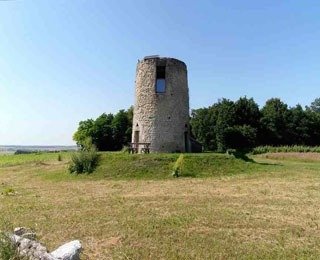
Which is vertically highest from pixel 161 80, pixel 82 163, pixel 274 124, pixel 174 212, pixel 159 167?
pixel 161 80

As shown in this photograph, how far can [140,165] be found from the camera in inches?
810

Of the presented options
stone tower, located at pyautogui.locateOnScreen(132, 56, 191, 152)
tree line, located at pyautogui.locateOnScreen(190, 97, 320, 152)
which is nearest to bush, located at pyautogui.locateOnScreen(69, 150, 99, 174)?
stone tower, located at pyautogui.locateOnScreen(132, 56, 191, 152)

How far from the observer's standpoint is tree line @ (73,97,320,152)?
51531 millimetres

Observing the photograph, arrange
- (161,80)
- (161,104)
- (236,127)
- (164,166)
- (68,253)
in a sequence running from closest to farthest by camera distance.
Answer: (68,253) → (164,166) → (161,104) → (161,80) → (236,127)

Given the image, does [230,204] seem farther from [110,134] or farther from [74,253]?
[110,134]

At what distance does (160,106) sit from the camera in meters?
25.4

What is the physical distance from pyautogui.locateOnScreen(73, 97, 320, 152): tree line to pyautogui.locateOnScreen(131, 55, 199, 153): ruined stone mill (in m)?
24.2

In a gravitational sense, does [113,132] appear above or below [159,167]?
above

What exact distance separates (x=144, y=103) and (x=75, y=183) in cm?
943

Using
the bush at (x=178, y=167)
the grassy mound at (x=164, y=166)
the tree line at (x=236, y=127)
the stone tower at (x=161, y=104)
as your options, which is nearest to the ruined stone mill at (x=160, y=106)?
the stone tower at (x=161, y=104)

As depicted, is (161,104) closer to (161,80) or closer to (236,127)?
(161,80)

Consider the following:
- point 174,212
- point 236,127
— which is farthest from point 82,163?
point 236,127

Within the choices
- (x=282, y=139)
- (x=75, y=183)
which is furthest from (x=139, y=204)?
(x=282, y=139)

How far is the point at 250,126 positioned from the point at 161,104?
3119 cm
